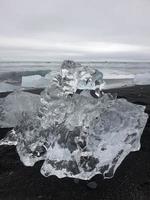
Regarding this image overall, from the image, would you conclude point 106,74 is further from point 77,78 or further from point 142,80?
point 77,78

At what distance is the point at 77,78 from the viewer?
11.4ft

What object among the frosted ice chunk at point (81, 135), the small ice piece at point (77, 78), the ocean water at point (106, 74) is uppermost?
the small ice piece at point (77, 78)

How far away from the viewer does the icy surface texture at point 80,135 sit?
2.52 meters

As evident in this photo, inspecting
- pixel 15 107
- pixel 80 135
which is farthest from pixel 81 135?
pixel 15 107

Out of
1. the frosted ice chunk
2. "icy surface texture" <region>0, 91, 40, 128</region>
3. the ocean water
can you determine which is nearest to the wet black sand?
the frosted ice chunk

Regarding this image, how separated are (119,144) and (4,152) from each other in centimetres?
137

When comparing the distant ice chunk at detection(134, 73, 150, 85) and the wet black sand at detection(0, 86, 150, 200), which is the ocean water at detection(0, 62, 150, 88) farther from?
the wet black sand at detection(0, 86, 150, 200)

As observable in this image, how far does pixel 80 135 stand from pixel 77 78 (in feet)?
3.20

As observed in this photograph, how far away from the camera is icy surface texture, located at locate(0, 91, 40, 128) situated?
4.18 m

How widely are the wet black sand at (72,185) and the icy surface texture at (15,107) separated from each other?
49.4 inches

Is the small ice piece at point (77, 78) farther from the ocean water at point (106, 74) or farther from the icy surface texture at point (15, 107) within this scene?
the ocean water at point (106, 74)

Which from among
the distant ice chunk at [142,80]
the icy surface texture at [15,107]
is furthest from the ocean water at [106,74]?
the icy surface texture at [15,107]

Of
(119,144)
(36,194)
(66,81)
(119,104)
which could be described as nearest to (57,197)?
(36,194)

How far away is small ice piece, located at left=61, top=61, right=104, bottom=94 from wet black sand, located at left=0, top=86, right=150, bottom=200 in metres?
Answer: 0.96
